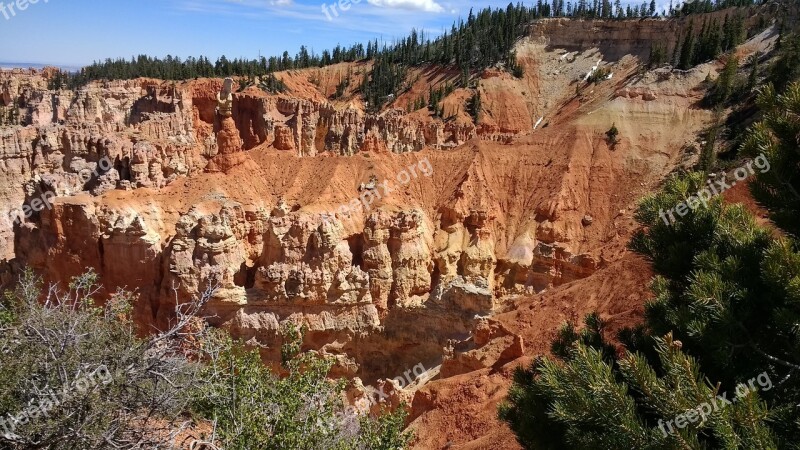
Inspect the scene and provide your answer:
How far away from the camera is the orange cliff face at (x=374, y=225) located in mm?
29312

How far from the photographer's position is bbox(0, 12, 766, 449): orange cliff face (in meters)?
29.3

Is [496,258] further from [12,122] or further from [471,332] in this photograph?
[12,122]

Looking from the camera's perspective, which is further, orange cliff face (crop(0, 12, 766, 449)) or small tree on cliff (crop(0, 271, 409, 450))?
orange cliff face (crop(0, 12, 766, 449))

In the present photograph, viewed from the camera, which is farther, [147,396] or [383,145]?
[383,145]

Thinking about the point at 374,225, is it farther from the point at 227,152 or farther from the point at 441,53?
the point at 441,53

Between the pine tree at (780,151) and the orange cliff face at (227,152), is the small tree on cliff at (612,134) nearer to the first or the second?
the orange cliff face at (227,152)

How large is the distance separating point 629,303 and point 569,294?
369 centimetres

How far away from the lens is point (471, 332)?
3083cm

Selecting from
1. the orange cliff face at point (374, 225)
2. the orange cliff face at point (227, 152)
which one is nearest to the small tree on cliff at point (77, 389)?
the orange cliff face at point (374, 225)

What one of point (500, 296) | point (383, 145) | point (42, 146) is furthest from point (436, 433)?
point (42, 146)

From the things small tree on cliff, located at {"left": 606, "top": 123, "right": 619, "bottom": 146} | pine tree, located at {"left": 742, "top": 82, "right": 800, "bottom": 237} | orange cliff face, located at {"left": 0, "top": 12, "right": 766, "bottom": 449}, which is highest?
pine tree, located at {"left": 742, "top": 82, "right": 800, "bottom": 237}

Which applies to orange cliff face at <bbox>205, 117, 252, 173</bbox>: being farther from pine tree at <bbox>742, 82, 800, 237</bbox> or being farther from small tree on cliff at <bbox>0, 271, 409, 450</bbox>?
pine tree at <bbox>742, 82, 800, 237</bbox>

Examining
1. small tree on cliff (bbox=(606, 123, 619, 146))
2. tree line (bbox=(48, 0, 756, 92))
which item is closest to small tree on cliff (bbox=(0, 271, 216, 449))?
small tree on cliff (bbox=(606, 123, 619, 146))

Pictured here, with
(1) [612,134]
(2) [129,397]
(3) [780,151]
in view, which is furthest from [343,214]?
(3) [780,151]
